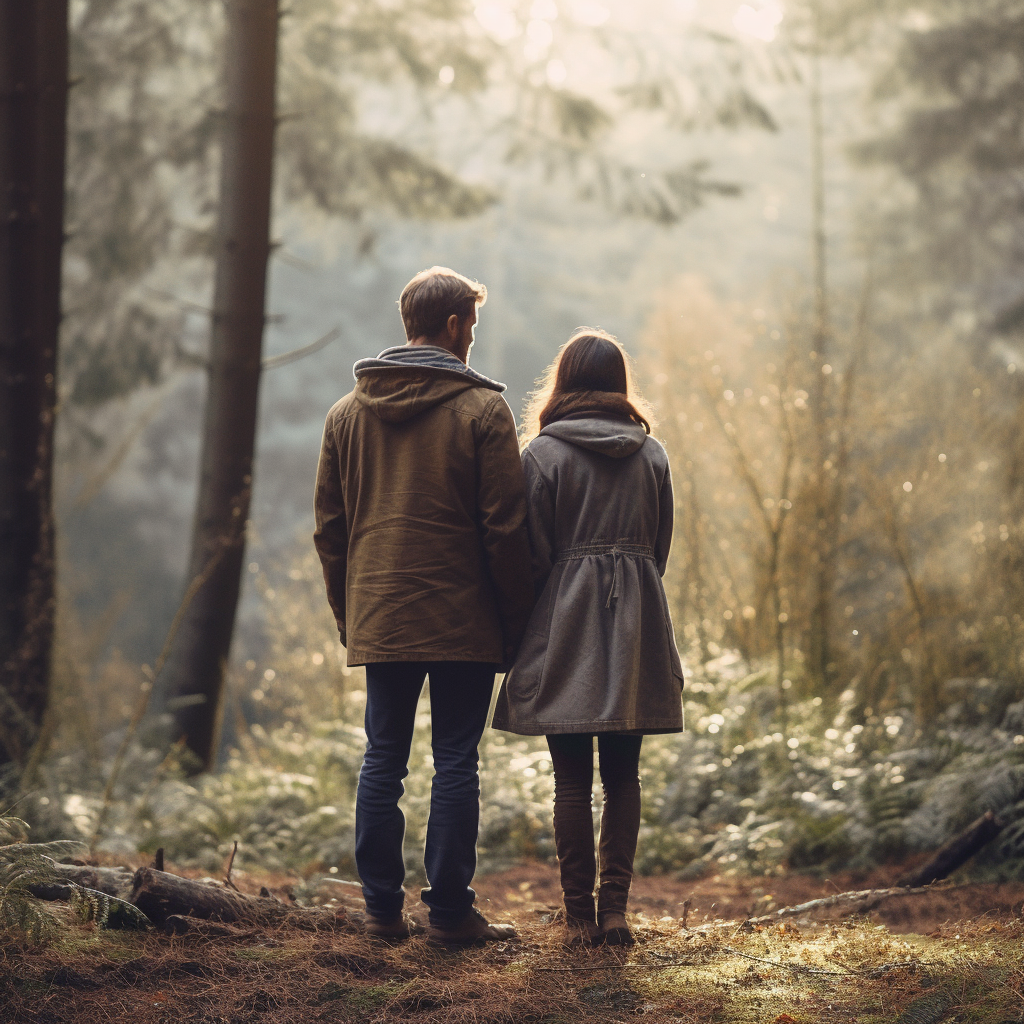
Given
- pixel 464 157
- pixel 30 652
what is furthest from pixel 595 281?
pixel 30 652

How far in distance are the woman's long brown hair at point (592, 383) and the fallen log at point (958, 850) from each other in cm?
181

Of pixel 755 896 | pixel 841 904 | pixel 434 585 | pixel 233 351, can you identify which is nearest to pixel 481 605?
pixel 434 585

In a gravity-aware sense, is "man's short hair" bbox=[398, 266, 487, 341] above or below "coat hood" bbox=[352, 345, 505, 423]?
above

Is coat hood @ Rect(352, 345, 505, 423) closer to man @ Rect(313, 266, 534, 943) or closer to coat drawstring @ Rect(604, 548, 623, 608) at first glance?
man @ Rect(313, 266, 534, 943)

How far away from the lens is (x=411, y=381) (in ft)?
9.43

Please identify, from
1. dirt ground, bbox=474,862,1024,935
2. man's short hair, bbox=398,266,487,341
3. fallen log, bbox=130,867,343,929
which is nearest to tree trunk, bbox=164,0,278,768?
dirt ground, bbox=474,862,1024,935

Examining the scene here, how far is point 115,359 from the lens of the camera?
26.2 ft

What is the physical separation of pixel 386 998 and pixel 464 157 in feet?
33.7

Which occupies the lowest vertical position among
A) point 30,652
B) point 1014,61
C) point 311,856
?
point 311,856

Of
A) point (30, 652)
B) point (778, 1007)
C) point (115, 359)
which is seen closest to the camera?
point (778, 1007)

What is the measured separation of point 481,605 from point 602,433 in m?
0.59

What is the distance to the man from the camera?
282 cm

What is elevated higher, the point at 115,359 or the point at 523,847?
the point at 115,359

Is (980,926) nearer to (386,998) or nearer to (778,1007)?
(778,1007)
